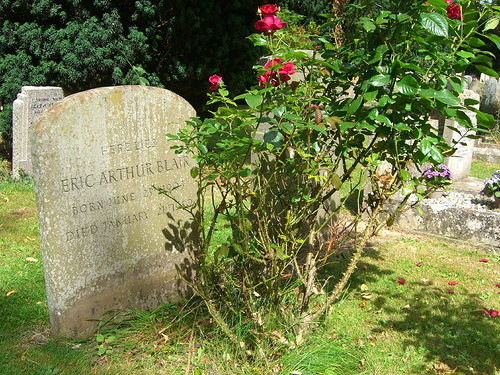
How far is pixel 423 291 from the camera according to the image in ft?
12.9

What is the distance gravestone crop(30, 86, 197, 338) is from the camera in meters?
2.84

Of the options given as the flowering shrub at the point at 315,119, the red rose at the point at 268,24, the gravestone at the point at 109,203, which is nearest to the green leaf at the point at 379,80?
the flowering shrub at the point at 315,119

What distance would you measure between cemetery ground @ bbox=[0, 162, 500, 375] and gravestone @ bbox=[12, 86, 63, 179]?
2.72 meters

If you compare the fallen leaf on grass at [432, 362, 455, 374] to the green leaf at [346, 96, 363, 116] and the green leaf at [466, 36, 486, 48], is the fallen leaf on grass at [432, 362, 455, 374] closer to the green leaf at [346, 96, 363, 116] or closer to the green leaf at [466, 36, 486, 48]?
the green leaf at [346, 96, 363, 116]

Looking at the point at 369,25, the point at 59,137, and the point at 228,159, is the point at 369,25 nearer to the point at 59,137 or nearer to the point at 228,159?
the point at 228,159

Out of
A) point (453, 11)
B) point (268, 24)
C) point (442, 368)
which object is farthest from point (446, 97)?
point (442, 368)

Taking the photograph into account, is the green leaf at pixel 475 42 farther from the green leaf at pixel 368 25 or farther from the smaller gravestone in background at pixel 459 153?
the smaller gravestone in background at pixel 459 153

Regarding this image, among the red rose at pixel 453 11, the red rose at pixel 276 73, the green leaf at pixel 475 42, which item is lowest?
the red rose at pixel 276 73

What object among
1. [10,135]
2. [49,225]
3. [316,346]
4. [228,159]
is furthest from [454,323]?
[10,135]

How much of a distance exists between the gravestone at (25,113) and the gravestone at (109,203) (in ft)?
12.9

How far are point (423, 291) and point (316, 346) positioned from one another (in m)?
1.47

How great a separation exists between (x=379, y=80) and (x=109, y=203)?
6.05ft

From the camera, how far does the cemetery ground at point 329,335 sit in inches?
111

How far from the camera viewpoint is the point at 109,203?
312 centimetres
